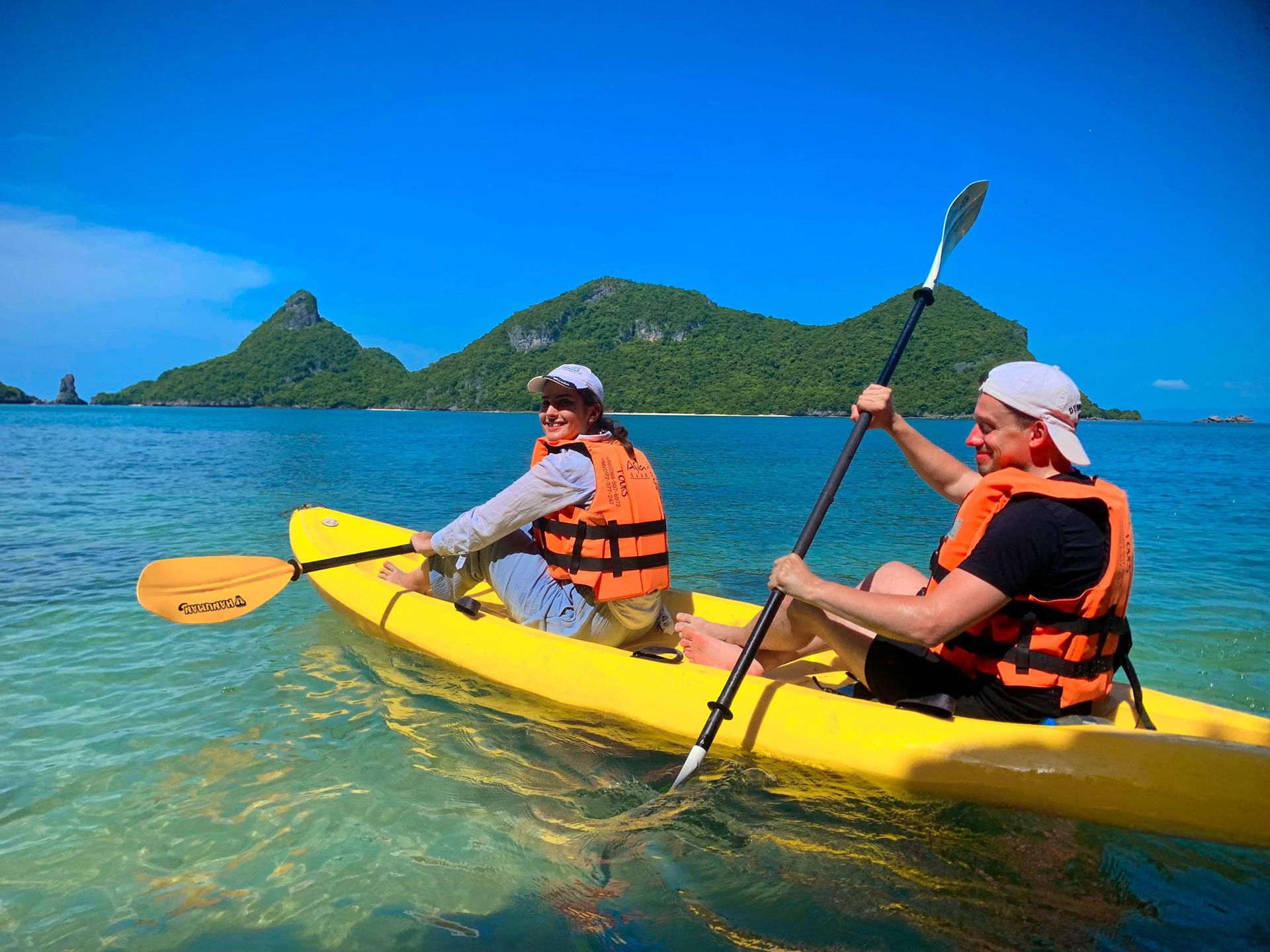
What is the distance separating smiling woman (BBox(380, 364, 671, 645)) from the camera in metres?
3.73

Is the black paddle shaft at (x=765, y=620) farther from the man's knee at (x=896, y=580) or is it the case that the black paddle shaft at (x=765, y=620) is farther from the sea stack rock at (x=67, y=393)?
the sea stack rock at (x=67, y=393)

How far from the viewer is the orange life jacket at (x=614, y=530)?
3717 mm

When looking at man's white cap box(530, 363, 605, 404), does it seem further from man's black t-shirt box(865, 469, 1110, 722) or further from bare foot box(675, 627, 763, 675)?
man's black t-shirt box(865, 469, 1110, 722)

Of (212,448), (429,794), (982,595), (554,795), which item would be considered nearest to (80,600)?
(429,794)

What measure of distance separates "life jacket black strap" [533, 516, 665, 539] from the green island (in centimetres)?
8227

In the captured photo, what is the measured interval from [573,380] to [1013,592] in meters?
2.23

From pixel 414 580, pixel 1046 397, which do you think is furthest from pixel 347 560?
pixel 1046 397

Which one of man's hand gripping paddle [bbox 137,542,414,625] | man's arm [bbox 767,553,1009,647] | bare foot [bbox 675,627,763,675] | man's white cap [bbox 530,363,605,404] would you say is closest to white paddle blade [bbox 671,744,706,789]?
bare foot [bbox 675,627,763,675]

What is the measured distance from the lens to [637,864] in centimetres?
268

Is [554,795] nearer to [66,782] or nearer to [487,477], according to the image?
[66,782]

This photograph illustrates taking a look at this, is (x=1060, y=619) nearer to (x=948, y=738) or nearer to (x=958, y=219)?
(x=948, y=738)

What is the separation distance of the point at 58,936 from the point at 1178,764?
3573 millimetres

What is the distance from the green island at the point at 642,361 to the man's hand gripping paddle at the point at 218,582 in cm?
8218

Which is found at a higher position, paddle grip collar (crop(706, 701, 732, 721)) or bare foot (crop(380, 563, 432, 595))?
bare foot (crop(380, 563, 432, 595))
